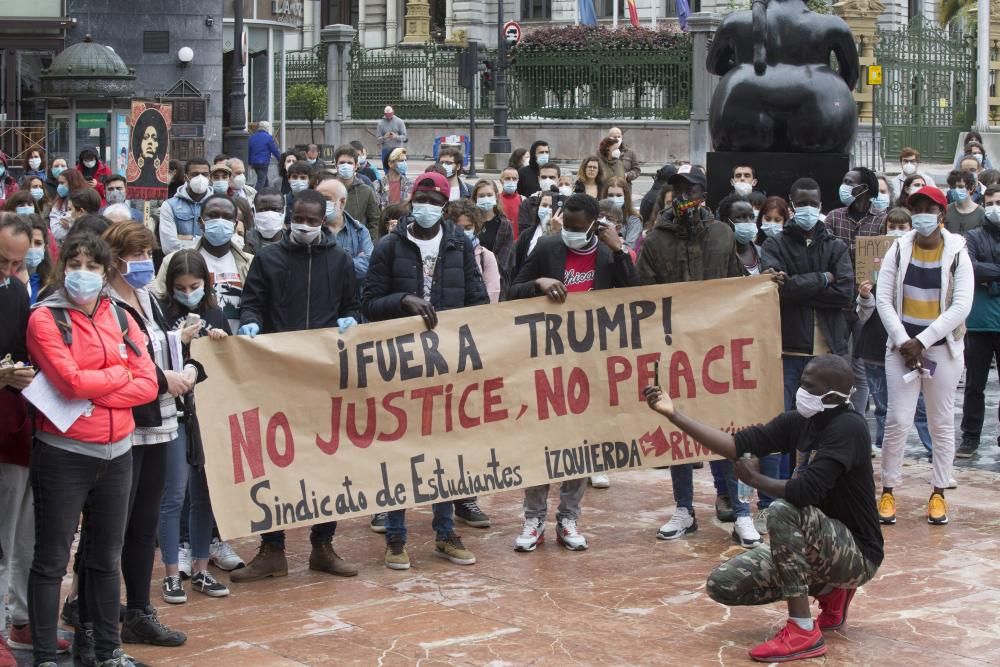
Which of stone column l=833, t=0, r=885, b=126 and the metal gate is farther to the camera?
stone column l=833, t=0, r=885, b=126

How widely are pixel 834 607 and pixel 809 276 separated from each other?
277cm

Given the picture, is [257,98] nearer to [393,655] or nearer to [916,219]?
[916,219]

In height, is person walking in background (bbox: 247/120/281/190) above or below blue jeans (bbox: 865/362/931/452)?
above

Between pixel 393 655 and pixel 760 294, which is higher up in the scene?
pixel 760 294

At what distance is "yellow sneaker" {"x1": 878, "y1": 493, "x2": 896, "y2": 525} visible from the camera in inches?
358

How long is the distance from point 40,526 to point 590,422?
3279mm

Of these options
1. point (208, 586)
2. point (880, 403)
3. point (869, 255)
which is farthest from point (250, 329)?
point (880, 403)

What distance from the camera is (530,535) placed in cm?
851

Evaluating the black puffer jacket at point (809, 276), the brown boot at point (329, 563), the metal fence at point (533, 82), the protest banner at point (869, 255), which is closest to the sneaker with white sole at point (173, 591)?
the brown boot at point (329, 563)

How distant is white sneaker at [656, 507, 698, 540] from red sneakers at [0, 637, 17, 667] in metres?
3.66

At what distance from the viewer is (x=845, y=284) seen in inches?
367

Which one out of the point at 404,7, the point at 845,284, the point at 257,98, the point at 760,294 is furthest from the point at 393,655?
the point at 404,7

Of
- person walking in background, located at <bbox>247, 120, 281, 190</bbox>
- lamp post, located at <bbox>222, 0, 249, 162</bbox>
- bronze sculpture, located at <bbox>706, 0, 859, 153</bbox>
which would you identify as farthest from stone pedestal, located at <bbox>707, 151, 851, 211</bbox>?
lamp post, located at <bbox>222, 0, 249, 162</bbox>

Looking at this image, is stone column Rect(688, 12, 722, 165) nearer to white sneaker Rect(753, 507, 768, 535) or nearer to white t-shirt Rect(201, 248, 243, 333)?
white sneaker Rect(753, 507, 768, 535)
